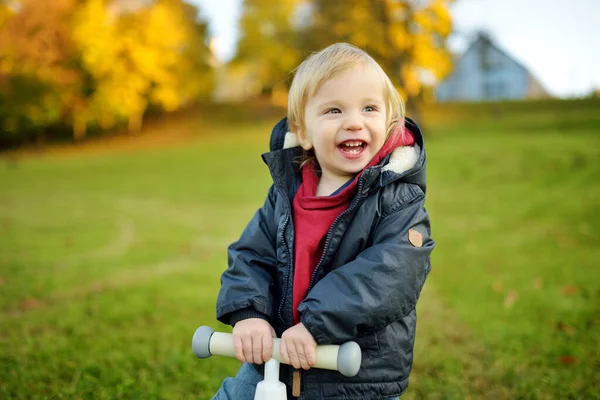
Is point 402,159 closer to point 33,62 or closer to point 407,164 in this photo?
point 407,164

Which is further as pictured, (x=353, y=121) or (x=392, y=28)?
(x=392, y=28)

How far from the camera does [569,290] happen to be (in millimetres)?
5266

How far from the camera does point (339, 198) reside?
210 centimetres

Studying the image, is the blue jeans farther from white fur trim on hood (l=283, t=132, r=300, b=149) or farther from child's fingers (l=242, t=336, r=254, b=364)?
white fur trim on hood (l=283, t=132, r=300, b=149)

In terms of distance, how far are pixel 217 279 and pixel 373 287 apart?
14.7ft

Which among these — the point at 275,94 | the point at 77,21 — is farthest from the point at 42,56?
the point at 275,94

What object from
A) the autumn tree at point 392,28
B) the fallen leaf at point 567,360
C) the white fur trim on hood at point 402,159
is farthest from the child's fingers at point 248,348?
the autumn tree at point 392,28

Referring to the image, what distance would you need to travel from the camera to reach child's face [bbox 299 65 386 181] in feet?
6.93

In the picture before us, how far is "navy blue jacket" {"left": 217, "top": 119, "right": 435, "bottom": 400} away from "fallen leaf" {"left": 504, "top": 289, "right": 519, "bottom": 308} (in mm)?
3203

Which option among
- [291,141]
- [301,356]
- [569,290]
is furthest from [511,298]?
[301,356]

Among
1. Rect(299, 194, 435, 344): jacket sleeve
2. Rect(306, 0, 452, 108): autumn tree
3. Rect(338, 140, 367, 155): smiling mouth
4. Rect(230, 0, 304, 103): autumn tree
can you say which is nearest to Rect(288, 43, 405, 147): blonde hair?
Rect(338, 140, 367, 155): smiling mouth

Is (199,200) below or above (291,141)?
below

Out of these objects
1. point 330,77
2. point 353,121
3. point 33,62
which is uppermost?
point 33,62

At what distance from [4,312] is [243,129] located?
83.4 ft
